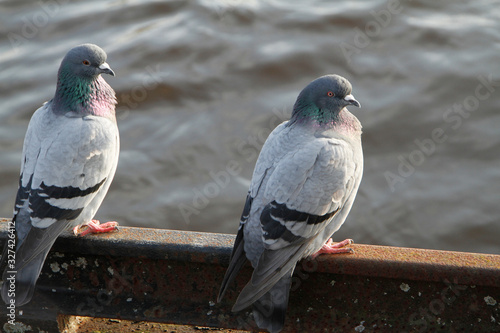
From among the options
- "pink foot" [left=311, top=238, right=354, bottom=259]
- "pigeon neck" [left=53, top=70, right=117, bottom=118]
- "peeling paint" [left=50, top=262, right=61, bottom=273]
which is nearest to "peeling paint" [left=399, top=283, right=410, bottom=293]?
"pink foot" [left=311, top=238, right=354, bottom=259]

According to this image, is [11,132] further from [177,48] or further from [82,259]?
[82,259]

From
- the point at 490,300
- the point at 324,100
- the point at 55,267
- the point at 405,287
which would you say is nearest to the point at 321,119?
the point at 324,100

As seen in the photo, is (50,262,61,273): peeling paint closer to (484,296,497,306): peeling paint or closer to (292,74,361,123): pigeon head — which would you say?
(292,74,361,123): pigeon head

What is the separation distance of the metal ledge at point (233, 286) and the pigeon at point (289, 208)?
0.55ft

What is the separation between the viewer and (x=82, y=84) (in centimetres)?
445

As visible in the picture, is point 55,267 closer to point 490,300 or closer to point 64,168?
point 64,168

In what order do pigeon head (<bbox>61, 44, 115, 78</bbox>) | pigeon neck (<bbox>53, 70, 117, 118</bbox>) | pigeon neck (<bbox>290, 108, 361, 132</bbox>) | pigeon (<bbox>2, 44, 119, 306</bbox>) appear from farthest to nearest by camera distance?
pigeon head (<bbox>61, 44, 115, 78</bbox>)
pigeon neck (<bbox>53, 70, 117, 118</bbox>)
pigeon neck (<bbox>290, 108, 361, 132</bbox>)
pigeon (<bbox>2, 44, 119, 306</bbox>)

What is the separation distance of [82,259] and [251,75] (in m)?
6.23

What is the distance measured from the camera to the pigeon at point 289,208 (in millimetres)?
3498

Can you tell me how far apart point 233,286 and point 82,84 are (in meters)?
1.91

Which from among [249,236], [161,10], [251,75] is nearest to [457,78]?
[251,75]

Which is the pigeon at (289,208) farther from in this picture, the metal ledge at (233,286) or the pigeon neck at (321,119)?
the metal ledge at (233,286)

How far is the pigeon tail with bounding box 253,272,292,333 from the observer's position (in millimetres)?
3477

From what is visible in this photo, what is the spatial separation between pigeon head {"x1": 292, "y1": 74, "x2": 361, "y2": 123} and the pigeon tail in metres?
1.19
